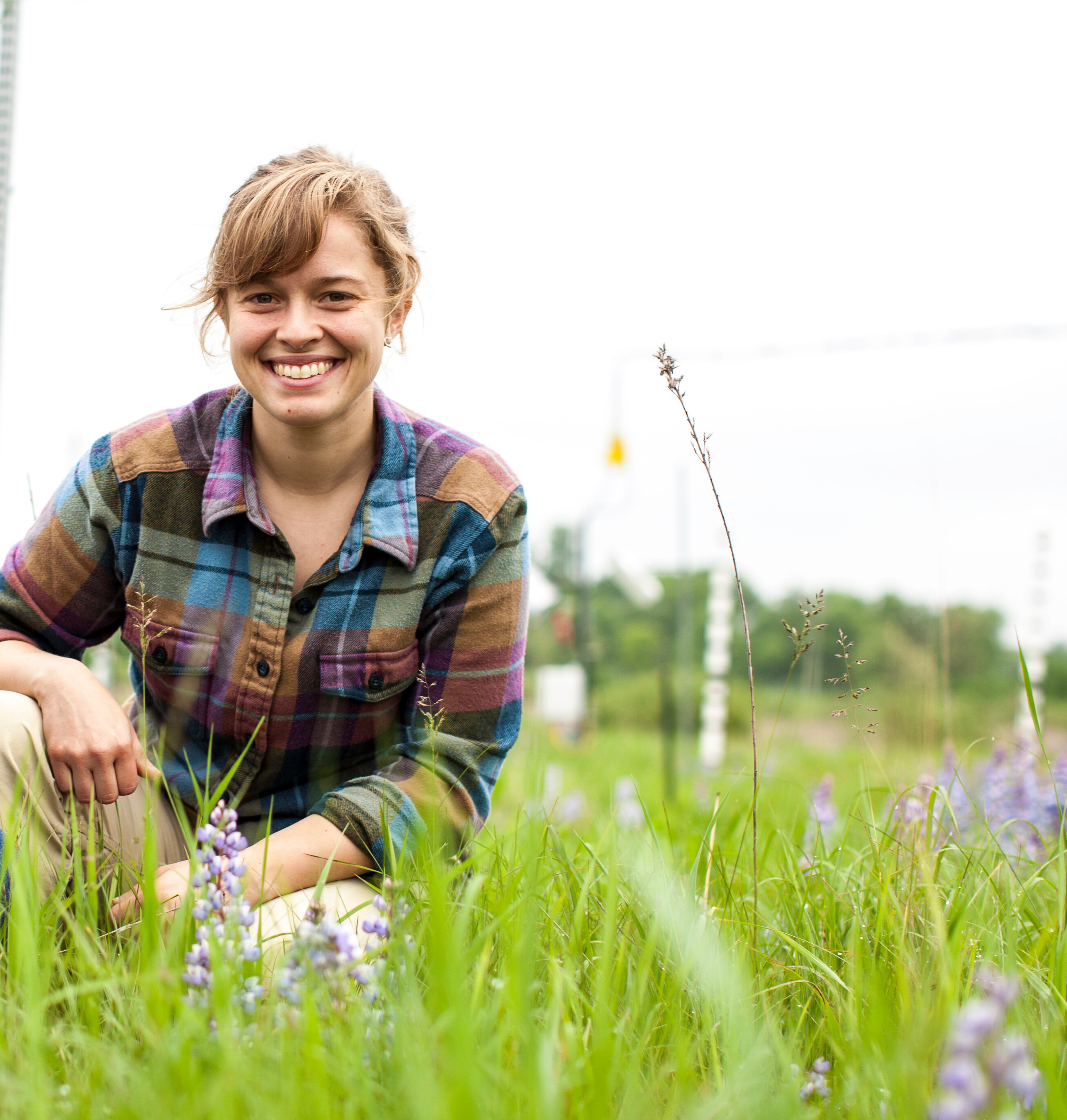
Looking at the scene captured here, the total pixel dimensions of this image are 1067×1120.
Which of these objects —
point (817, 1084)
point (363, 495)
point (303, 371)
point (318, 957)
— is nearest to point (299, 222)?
point (303, 371)

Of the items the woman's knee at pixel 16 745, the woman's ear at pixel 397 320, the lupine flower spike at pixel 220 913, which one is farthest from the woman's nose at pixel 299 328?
the lupine flower spike at pixel 220 913

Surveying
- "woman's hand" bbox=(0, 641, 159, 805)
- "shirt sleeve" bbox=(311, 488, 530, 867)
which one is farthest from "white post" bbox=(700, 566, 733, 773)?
"woman's hand" bbox=(0, 641, 159, 805)

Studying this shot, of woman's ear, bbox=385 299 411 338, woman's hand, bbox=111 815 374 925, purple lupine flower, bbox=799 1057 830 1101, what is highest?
woman's ear, bbox=385 299 411 338

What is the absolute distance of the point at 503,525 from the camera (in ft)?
7.27

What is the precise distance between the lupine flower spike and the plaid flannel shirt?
2.40 feet

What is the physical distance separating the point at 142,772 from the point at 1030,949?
5.41ft

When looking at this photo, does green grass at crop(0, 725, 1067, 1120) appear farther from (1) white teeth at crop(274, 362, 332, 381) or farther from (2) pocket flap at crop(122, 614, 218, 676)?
(1) white teeth at crop(274, 362, 332, 381)

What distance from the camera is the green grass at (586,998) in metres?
0.98

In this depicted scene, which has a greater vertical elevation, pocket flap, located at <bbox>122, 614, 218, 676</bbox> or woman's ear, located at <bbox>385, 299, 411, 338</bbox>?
woman's ear, located at <bbox>385, 299, 411, 338</bbox>

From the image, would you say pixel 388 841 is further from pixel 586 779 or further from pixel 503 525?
pixel 586 779

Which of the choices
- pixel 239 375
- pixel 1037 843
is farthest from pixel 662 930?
pixel 1037 843

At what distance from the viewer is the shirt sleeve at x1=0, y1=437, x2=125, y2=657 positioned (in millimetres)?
2146

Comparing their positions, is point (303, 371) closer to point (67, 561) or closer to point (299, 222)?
point (299, 222)

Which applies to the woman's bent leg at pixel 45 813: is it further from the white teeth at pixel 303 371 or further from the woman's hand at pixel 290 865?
the white teeth at pixel 303 371
